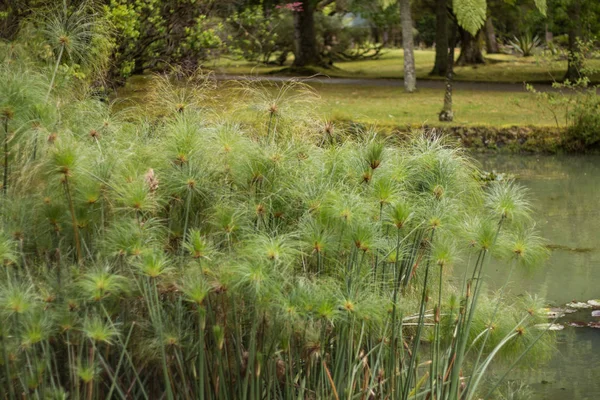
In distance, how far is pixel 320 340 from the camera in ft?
12.4

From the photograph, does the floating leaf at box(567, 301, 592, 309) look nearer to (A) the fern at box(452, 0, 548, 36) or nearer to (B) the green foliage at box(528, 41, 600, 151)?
(B) the green foliage at box(528, 41, 600, 151)

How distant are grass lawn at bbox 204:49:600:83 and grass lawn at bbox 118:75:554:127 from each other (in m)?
2.71

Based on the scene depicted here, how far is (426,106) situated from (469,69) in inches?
314

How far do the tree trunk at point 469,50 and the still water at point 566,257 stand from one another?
12.1 meters

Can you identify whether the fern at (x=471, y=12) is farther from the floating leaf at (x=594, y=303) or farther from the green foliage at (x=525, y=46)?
the green foliage at (x=525, y=46)

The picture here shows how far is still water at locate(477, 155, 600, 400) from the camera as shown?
6.36 metres

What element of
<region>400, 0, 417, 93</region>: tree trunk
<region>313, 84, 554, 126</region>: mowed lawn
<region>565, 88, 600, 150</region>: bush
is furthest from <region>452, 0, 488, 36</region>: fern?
<region>400, 0, 417, 93</region>: tree trunk

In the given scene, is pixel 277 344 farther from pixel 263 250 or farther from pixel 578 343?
pixel 578 343

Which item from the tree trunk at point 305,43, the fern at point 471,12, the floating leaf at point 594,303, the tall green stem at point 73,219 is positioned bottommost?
the floating leaf at point 594,303

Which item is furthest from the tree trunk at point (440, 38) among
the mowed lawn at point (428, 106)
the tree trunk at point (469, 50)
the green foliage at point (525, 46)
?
the green foliage at point (525, 46)

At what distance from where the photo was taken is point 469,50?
27219 millimetres

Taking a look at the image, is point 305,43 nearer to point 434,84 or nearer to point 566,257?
point 434,84

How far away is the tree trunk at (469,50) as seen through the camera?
2719cm

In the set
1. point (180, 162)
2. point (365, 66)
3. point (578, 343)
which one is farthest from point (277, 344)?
point (365, 66)
